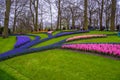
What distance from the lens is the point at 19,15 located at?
50.1 meters

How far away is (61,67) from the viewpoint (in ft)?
35.6

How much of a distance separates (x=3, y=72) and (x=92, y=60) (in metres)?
4.49

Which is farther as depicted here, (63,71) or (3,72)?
(3,72)

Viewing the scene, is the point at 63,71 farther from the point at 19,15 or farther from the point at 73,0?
the point at 73,0

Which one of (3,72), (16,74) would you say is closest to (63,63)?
(16,74)

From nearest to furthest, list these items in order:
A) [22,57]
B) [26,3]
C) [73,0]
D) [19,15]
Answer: [22,57] < [26,3] < [19,15] < [73,0]

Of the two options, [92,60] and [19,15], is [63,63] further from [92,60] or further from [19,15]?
[19,15]

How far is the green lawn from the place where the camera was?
9572 millimetres

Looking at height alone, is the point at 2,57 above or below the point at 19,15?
below

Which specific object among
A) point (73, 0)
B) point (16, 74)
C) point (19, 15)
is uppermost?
point (73, 0)

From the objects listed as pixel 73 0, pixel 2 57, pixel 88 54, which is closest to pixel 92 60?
pixel 88 54

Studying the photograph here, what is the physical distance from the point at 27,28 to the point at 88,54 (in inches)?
2124

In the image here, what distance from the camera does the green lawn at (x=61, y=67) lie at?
9572 mm

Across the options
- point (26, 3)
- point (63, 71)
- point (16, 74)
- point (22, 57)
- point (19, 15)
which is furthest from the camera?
point (19, 15)
